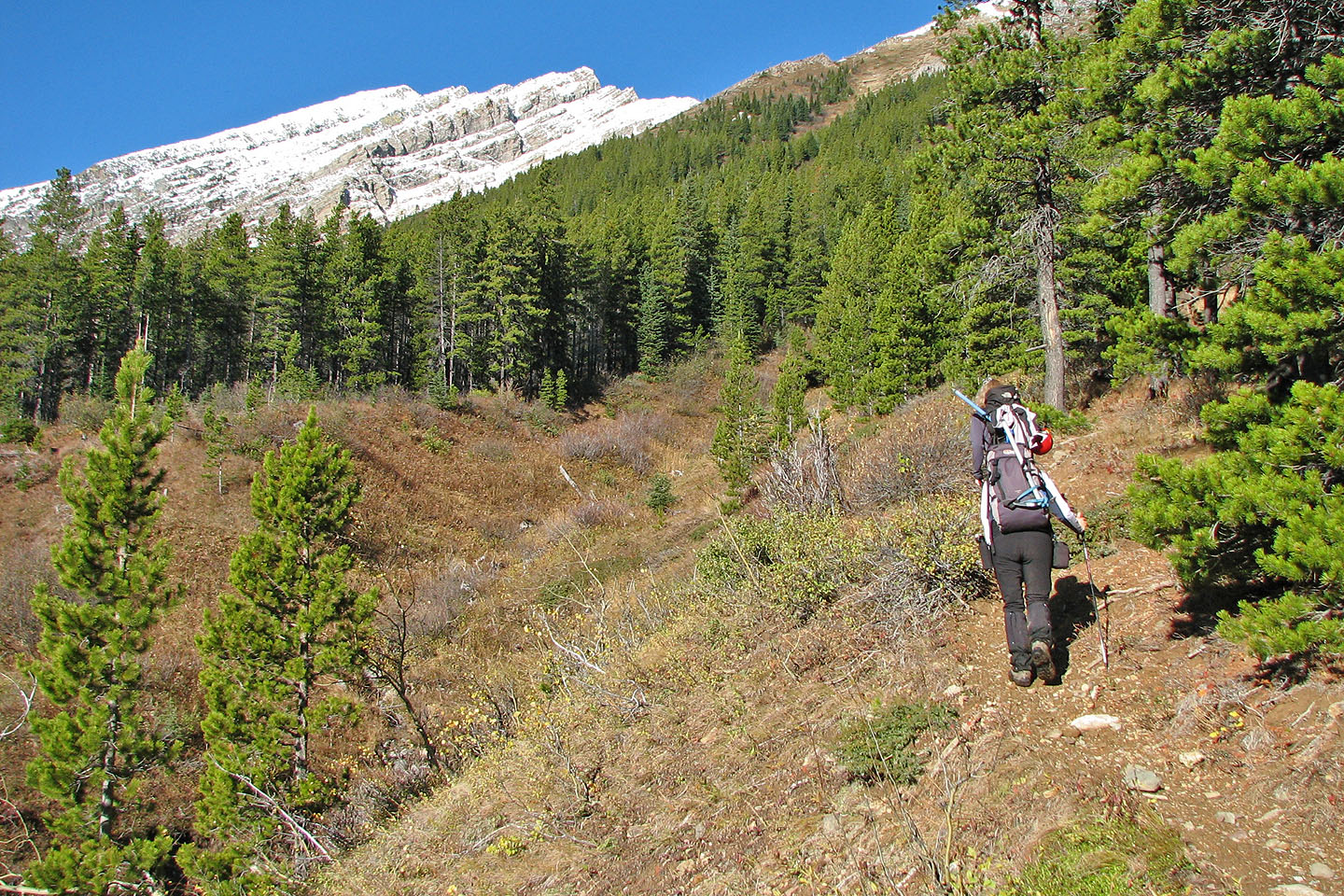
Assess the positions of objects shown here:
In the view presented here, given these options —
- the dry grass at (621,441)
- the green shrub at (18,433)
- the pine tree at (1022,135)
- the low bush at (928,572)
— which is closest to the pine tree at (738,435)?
the pine tree at (1022,135)

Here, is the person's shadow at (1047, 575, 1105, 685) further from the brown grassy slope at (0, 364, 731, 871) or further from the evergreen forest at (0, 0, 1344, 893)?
the brown grassy slope at (0, 364, 731, 871)

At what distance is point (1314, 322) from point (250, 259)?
5534 centimetres

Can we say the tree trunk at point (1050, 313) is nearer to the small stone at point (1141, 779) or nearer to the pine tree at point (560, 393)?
the small stone at point (1141, 779)

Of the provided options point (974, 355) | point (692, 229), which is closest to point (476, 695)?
point (974, 355)

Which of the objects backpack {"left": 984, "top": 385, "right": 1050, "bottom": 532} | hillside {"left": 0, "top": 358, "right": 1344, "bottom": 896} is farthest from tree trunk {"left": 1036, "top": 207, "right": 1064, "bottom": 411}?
backpack {"left": 984, "top": 385, "right": 1050, "bottom": 532}

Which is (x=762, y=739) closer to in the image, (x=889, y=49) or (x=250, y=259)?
(x=250, y=259)

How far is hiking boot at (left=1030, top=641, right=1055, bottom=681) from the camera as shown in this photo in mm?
4625

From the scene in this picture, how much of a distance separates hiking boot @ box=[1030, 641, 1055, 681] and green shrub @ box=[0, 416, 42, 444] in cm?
3973

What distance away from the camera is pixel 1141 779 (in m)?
3.69

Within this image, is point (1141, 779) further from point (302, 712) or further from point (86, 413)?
point (86, 413)

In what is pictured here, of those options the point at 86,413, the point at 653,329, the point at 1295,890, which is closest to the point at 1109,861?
the point at 1295,890

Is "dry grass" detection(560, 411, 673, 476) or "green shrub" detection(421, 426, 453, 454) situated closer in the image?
"green shrub" detection(421, 426, 453, 454)

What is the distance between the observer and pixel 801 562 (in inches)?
278

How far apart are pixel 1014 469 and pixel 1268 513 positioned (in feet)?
4.44
